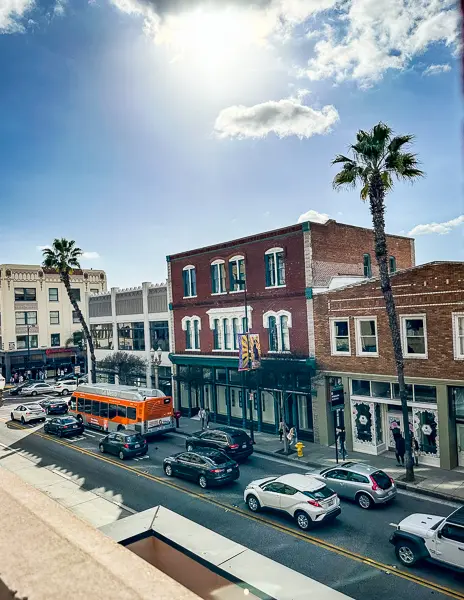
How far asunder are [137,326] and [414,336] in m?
27.7

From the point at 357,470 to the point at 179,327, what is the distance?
23.0 metres

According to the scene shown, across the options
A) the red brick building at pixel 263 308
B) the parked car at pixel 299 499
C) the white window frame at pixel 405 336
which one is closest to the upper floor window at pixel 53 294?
the red brick building at pixel 263 308

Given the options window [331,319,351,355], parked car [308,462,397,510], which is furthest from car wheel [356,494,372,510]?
window [331,319,351,355]

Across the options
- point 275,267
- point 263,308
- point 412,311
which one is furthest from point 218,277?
point 412,311

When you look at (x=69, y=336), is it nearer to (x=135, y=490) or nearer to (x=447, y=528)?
(x=135, y=490)

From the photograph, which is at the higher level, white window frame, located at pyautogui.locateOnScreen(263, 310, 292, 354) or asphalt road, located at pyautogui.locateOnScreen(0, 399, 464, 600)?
white window frame, located at pyautogui.locateOnScreen(263, 310, 292, 354)

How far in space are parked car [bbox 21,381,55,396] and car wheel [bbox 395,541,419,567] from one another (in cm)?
4753

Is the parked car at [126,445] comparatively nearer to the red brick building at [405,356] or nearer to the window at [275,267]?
the red brick building at [405,356]

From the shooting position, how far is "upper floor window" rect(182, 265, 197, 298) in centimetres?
3816

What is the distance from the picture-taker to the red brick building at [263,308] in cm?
2986

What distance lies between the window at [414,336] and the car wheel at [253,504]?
11.2 meters

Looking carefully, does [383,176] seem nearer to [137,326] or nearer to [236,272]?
[236,272]

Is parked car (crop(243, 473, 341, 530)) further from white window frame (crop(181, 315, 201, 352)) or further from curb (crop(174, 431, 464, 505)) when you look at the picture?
white window frame (crop(181, 315, 201, 352))

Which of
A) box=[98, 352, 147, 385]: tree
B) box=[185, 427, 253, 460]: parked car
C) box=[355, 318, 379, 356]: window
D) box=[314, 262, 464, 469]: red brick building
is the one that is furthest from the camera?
box=[98, 352, 147, 385]: tree
